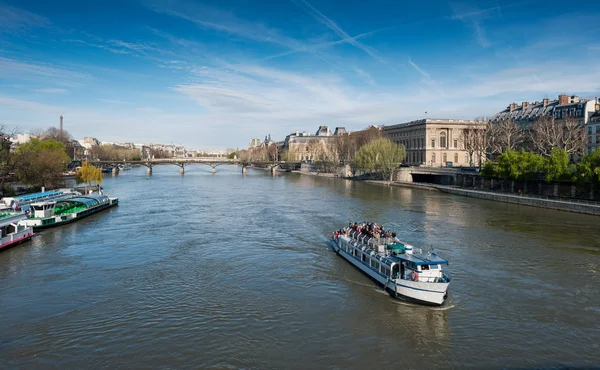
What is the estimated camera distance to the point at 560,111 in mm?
78500

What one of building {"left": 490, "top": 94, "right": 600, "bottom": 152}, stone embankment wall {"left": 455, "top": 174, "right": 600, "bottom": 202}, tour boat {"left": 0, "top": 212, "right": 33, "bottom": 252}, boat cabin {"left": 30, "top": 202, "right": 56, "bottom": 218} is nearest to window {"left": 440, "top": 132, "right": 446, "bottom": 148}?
building {"left": 490, "top": 94, "right": 600, "bottom": 152}

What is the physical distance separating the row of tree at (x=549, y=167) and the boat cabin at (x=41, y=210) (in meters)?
47.8

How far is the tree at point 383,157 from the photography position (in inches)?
3300

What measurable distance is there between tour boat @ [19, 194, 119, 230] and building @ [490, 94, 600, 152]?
206ft

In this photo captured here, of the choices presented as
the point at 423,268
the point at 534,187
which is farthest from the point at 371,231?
the point at 534,187

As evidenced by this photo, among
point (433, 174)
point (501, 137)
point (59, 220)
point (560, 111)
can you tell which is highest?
point (560, 111)

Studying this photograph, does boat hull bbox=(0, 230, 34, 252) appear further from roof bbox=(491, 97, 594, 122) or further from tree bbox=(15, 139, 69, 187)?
roof bbox=(491, 97, 594, 122)

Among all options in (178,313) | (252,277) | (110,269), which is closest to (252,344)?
(178,313)

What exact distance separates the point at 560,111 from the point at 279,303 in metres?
76.7

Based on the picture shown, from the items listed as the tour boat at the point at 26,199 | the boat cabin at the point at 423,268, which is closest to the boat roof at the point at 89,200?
the tour boat at the point at 26,199

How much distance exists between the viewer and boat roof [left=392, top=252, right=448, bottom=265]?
1856 centimetres

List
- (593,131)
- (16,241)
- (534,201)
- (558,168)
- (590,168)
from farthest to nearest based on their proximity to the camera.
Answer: (593,131)
(558,168)
(534,201)
(590,168)
(16,241)

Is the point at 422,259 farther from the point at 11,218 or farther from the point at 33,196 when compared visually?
the point at 33,196

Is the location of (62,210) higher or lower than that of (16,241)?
higher
